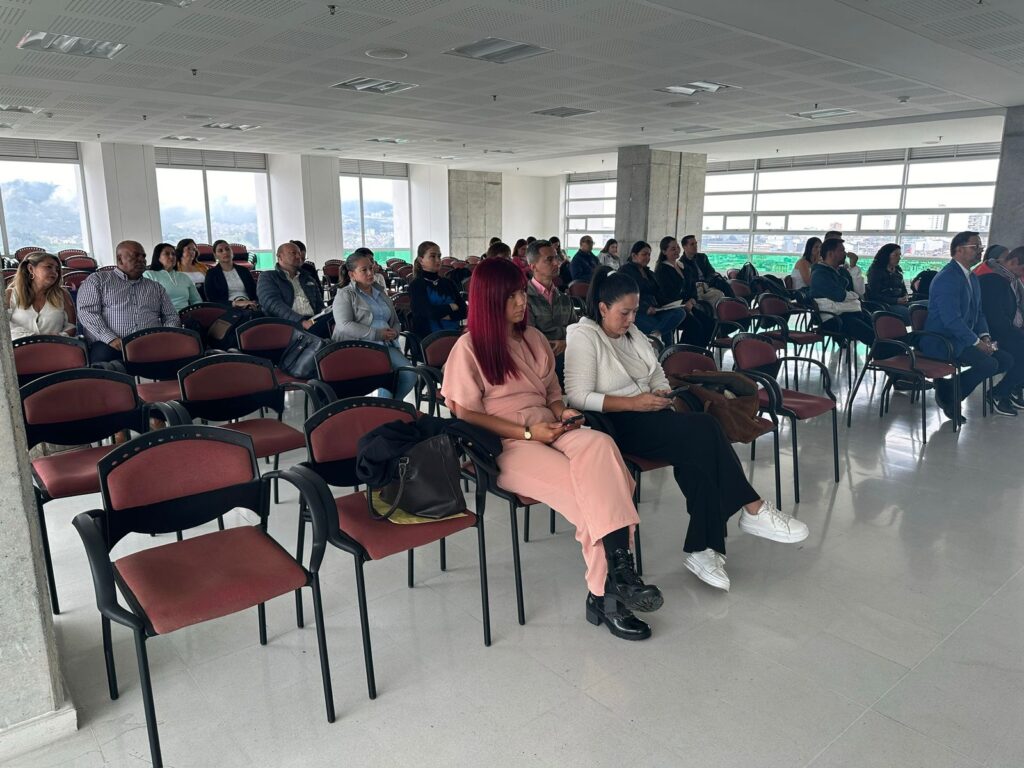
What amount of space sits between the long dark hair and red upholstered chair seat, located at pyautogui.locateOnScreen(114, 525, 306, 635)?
5.66 ft

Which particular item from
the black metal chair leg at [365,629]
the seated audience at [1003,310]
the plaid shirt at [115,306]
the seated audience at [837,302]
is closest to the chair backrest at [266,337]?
the plaid shirt at [115,306]

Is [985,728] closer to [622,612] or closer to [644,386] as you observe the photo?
[622,612]

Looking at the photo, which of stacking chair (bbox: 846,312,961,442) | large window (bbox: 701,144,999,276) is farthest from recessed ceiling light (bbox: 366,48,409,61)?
large window (bbox: 701,144,999,276)

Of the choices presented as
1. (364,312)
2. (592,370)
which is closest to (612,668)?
(592,370)

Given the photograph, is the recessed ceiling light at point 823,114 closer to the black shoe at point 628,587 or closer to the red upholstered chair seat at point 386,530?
the black shoe at point 628,587

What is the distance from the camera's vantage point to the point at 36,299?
4910 millimetres

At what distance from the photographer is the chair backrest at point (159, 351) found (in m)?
4.32

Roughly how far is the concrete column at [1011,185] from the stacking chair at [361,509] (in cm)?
1008

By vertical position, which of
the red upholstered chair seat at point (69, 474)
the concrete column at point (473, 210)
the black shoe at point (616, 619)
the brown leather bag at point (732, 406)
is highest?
the concrete column at point (473, 210)

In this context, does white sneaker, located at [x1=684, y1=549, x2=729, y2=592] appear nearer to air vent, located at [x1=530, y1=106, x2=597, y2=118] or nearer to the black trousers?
the black trousers

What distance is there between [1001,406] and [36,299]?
758 cm

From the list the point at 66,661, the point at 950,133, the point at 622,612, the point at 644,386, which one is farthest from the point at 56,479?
the point at 950,133

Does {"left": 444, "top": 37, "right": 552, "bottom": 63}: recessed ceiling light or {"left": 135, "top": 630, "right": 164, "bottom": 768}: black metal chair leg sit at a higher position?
{"left": 444, "top": 37, "right": 552, "bottom": 63}: recessed ceiling light

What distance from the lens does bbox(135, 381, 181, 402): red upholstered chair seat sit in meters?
4.00
